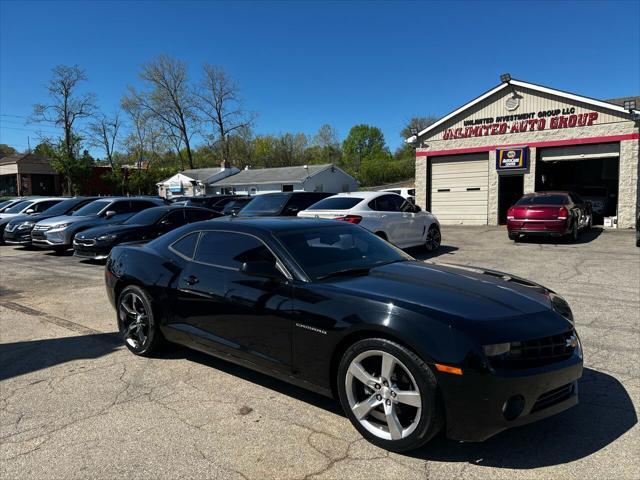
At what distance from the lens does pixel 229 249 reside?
4320mm

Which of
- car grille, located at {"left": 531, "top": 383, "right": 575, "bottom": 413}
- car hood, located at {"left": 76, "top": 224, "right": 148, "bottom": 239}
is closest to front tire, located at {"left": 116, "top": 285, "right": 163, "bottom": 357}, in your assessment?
car grille, located at {"left": 531, "top": 383, "right": 575, "bottom": 413}

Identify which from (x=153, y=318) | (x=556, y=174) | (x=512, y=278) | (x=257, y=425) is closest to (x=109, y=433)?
(x=257, y=425)

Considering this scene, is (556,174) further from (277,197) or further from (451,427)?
(451,427)

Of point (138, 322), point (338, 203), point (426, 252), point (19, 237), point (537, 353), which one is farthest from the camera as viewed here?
point (19, 237)

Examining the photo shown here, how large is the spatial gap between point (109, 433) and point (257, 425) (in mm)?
1034

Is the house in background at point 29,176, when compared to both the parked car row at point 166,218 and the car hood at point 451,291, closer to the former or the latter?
the parked car row at point 166,218

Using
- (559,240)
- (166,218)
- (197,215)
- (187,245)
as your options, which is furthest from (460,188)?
(187,245)

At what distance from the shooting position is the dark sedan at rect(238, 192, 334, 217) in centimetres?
1320

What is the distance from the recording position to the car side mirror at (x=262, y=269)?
3719 millimetres

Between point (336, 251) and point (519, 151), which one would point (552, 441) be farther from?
point (519, 151)

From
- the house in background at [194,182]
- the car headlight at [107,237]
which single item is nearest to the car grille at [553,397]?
the car headlight at [107,237]

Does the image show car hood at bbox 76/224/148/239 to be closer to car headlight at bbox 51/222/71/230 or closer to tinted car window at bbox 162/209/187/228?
tinted car window at bbox 162/209/187/228

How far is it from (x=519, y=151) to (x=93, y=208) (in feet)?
56.2

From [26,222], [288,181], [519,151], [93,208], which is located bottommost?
[26,222]
